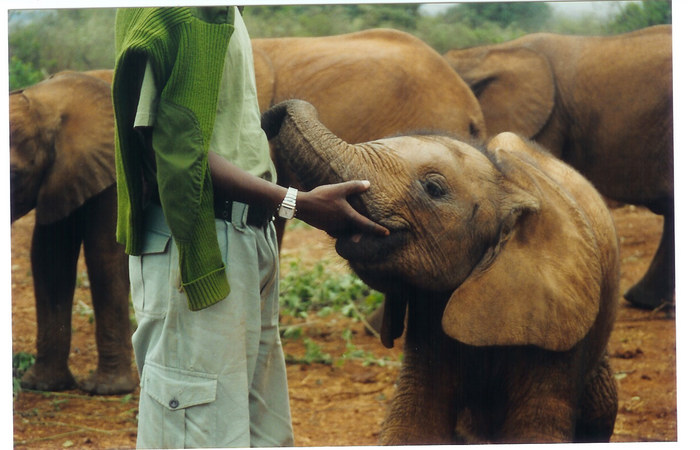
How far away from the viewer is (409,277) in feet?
10.4

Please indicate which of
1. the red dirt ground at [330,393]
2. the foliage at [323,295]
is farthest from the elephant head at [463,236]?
the foliage at [323,295]

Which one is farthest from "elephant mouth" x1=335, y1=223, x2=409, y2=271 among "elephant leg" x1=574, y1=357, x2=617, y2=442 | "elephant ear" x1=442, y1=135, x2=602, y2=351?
"elephant leg" x1=574, y1=357, x2=617, y2=442

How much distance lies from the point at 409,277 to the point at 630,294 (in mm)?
4371

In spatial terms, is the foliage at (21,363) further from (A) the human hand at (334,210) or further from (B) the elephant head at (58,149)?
(A) the human hand at (334,210)

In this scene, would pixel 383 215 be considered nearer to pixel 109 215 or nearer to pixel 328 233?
pixel 328 233

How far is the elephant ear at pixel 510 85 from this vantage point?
6906mm

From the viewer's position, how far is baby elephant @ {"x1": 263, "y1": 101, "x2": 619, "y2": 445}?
10.3 ft

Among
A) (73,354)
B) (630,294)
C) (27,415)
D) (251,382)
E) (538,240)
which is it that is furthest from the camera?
(630,294)

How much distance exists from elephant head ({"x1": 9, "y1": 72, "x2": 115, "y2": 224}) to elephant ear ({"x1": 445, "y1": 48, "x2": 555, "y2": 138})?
2614 mm

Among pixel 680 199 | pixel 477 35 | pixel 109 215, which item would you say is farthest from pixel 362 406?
pixel 477 35

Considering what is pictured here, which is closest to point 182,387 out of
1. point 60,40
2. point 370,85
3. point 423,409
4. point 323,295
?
point 423,409

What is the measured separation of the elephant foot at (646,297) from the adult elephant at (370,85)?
193 centimetres

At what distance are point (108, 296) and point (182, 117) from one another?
120 inches

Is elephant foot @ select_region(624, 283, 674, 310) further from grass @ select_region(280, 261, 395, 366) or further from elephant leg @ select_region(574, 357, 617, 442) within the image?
elephant leg @ select_region(574, 357, 617, 442)
